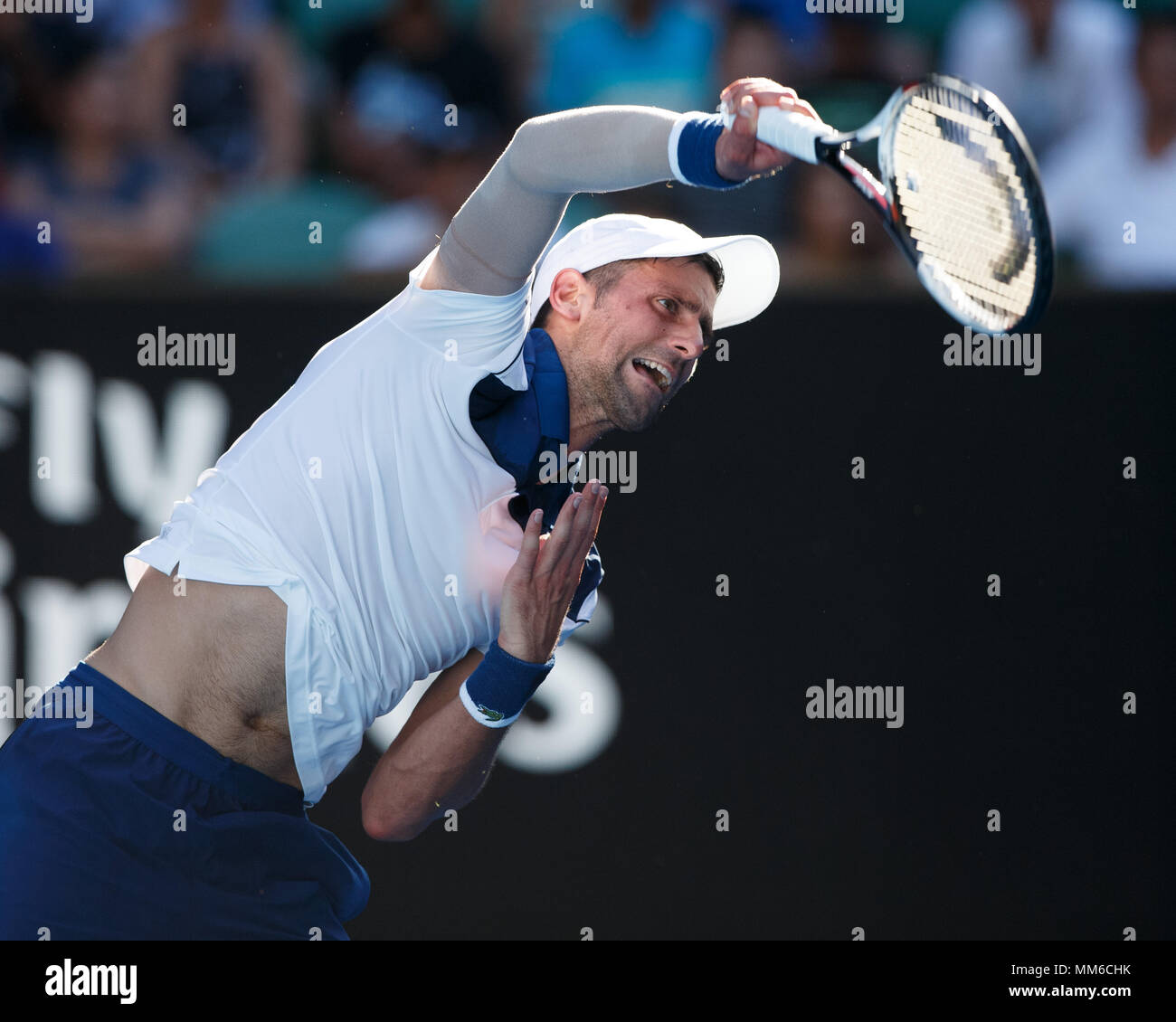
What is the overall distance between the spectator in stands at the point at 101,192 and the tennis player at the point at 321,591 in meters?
1.97

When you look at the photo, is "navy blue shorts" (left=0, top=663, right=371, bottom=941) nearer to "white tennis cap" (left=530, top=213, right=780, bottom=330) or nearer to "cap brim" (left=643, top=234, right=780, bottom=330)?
"white tennis cap" (left=530, top=213, right=780, bottom=330)

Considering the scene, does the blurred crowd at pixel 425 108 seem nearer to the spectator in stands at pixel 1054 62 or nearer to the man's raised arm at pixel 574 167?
the spectator in stands at pixel 1054 62

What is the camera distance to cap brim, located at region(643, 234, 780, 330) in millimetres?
2783

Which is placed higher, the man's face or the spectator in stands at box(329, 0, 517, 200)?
the spectator in stands at box(329, 0, 517, 200)

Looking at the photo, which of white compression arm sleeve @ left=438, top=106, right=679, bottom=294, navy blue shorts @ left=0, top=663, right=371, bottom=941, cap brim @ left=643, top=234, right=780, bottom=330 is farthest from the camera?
cap brim @ left=643, top=234, right=780, bottom=330

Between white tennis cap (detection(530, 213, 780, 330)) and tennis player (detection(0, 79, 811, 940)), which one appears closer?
tennis player (detection(0, 79, 811, 940))

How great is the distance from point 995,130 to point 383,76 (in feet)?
9.41

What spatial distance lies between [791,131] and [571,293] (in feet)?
2.74

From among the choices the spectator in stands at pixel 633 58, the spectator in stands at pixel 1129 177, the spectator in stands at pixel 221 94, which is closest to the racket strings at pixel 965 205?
the spectator in stands at pixel 1129 177

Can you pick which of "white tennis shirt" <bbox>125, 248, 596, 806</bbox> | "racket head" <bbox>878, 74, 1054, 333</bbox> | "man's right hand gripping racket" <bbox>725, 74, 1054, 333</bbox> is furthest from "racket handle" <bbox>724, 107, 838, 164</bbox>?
"white tennis shirt" <bbox>125, 248, 596, 806</bbox>

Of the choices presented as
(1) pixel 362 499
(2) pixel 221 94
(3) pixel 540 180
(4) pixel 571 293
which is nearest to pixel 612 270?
(4) pixel 571 293

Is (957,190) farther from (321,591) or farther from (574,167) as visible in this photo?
(321,591)

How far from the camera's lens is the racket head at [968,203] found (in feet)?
7.07
